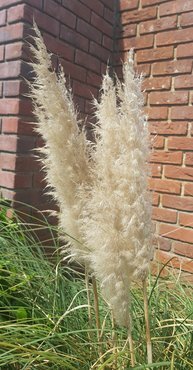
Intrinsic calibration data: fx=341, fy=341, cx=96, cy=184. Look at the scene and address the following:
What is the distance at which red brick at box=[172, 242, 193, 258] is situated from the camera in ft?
6.99

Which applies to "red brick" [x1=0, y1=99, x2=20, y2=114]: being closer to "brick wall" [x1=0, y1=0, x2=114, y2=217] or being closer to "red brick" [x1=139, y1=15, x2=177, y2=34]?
"brick wall" [x1=0, y1=0, x2=114, y2=217]

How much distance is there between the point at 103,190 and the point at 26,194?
46.4 inches

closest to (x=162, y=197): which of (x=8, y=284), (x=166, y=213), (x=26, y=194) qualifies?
(x=166, y=213)

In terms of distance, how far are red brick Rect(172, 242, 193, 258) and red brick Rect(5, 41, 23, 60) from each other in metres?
1.49

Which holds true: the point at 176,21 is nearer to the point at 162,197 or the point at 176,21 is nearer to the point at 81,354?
the point at 162,197

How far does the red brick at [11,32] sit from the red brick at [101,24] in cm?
64

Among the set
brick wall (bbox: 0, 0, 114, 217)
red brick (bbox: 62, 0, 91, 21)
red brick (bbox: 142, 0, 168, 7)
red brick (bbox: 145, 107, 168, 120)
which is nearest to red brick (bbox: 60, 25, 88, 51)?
brick wall (bbox: 0, 0, 114, 217)

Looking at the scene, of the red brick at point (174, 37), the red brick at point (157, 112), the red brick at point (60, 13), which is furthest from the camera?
the red brick at point (157, 112)

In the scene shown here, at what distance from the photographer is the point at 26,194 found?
201 cm

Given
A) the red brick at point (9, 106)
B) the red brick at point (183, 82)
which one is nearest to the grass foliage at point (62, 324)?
the red brick at point (9, 106)

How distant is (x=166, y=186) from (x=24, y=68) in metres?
1.14

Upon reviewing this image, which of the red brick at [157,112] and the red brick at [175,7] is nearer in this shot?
the red brick at [175,7]

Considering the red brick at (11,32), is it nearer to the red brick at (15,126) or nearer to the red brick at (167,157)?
the red brick at (15,126)

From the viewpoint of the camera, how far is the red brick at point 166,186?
2.19 meters
